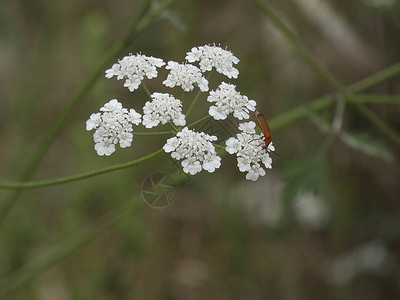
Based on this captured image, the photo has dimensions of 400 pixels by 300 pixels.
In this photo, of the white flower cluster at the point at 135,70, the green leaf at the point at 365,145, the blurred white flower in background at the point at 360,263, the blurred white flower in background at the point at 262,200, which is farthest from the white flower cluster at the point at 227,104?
the blurred white flower in background at the point at 360,263

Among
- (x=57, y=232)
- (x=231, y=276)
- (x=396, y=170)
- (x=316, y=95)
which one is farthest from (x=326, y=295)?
(x=57, y=232)

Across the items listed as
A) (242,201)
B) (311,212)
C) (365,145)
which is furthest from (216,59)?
(311,212)

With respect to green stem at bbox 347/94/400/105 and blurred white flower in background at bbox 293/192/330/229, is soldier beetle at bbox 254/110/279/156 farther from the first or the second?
blurred white flower in background at bbox 293/192/330/229

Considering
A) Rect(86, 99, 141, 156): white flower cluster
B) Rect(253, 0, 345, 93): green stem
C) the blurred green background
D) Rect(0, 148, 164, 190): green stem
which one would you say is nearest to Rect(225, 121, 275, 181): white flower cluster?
Rect(0, 148, 164, 190): green stem

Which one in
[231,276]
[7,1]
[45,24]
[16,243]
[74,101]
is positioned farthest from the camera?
[45,24]

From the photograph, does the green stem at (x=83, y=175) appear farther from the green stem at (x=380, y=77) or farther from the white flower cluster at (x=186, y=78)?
the green stem at (x=380, y=77)

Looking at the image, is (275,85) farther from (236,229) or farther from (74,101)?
(74,101)
